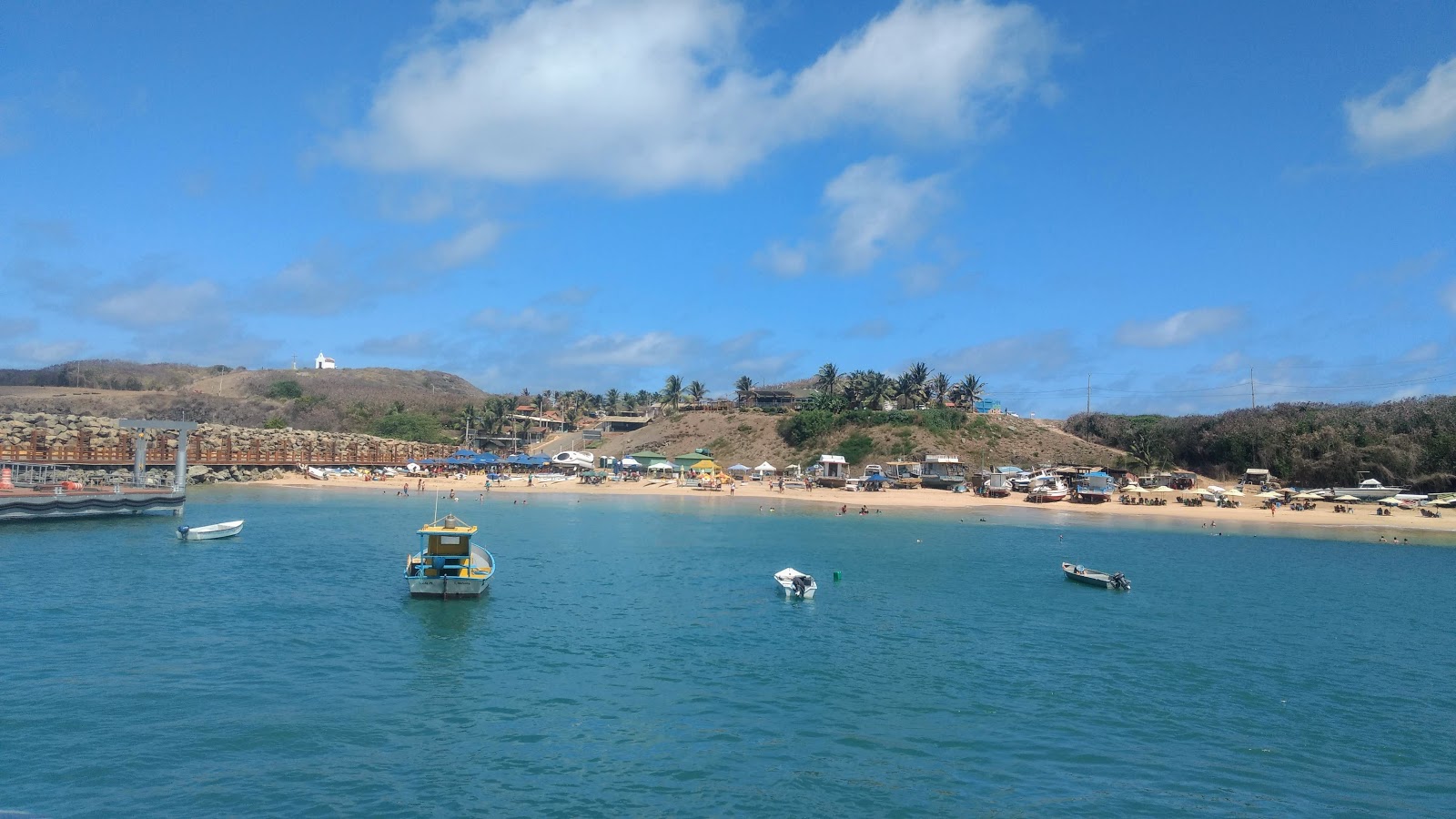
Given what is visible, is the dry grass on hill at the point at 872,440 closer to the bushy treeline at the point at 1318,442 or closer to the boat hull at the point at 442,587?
the bushy treeline at the point at 1318,442

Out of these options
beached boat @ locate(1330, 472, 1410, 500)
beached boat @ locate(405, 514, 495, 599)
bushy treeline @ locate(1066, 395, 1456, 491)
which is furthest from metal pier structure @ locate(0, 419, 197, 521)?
bushy treeline @ locate(1066, 395, 1456, 491)

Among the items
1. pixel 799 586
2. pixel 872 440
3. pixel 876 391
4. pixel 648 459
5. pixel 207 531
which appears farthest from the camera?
pixel 876 391

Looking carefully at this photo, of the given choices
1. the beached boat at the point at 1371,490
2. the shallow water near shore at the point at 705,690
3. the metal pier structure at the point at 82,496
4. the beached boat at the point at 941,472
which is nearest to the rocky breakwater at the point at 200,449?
the metal pier structure at the point at 82,496

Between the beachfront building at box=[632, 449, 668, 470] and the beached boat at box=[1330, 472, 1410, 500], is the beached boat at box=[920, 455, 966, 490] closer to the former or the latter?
the beachfront building at box=[632, 449, 668, 470]

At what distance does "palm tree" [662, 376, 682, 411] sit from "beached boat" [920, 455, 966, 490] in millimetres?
48795

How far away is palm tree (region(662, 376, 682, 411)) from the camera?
438 feet

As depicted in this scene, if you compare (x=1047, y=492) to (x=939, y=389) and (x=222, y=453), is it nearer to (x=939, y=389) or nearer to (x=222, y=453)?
(x=939, y=389)

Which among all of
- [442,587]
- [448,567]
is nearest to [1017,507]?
[448,567]

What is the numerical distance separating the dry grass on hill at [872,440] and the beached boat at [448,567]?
7351 cm

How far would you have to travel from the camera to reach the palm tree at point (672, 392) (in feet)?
438

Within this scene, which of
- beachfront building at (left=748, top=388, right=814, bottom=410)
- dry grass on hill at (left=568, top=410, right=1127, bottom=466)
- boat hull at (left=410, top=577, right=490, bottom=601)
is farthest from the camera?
beachfront building at (left=748, top=388, right=814, bottom=410)

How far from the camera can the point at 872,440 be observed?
104 m

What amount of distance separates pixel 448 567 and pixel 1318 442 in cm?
8442

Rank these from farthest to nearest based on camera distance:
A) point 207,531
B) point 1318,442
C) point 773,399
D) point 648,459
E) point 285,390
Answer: point 285,390, point 773,399, point 648,459, point 1318,442, point 207,531
